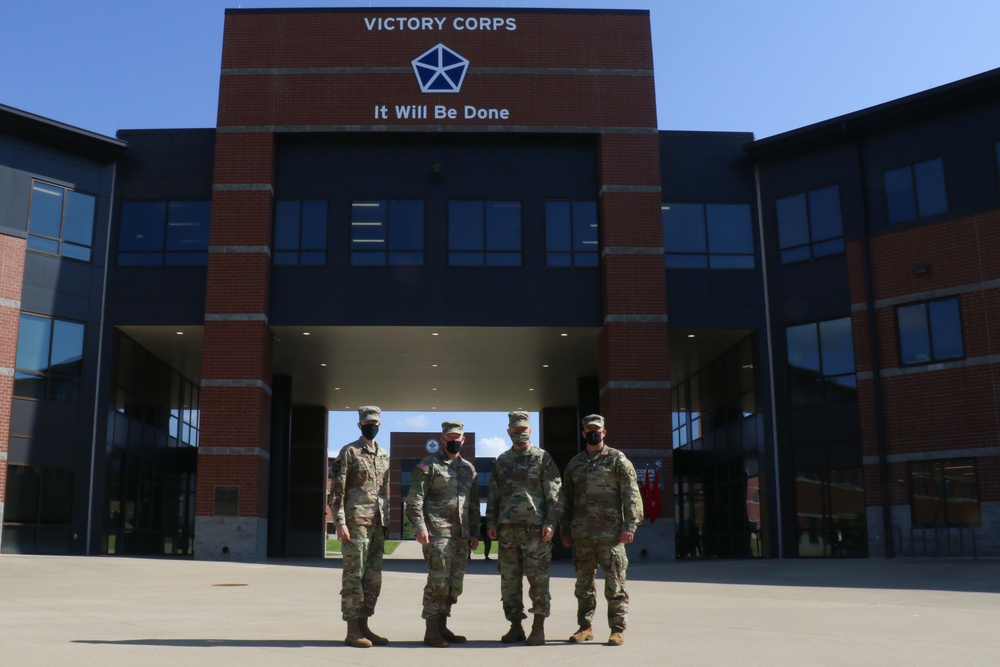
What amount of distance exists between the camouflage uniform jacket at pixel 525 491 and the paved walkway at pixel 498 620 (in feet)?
3.61

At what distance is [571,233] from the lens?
1080 inches

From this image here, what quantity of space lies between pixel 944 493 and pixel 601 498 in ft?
58.1

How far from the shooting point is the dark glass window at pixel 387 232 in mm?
27000

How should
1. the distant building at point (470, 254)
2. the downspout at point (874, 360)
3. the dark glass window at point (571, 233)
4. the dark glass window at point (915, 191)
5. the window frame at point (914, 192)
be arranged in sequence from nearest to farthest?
the downspout at point (874, 360) → the window frame at point (914, 192) → the dark glass window at point (915, 191) → the distant building at point (470, 254) → the dark glass window at point (571, 233)

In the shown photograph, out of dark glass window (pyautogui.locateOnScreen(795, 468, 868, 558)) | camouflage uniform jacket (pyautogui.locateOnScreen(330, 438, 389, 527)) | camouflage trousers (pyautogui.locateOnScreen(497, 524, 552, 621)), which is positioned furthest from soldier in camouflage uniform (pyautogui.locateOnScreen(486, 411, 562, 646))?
dark glass window (pyautogui.locateOnScreen(795, 468, 868, 558))

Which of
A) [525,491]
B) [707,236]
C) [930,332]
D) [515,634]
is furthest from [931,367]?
[515,634]

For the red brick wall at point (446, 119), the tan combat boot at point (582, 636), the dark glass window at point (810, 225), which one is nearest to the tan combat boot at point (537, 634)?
the tan combat boot at point (582, 636)

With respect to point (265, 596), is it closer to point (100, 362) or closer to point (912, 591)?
point (912, 591)

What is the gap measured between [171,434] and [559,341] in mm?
14278

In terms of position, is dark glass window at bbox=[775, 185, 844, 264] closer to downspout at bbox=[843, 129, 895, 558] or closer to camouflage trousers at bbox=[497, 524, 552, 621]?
downspout at bbox=[843, 129, 895, 558]

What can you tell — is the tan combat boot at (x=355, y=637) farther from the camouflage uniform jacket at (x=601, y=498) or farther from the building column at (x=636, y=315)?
the building column at (x=636, y=315)

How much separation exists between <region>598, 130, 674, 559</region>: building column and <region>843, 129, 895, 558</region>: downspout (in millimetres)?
5164

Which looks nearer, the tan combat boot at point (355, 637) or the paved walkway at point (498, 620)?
the paved walkway at point (498, 620)

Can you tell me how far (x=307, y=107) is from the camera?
1075 inches
